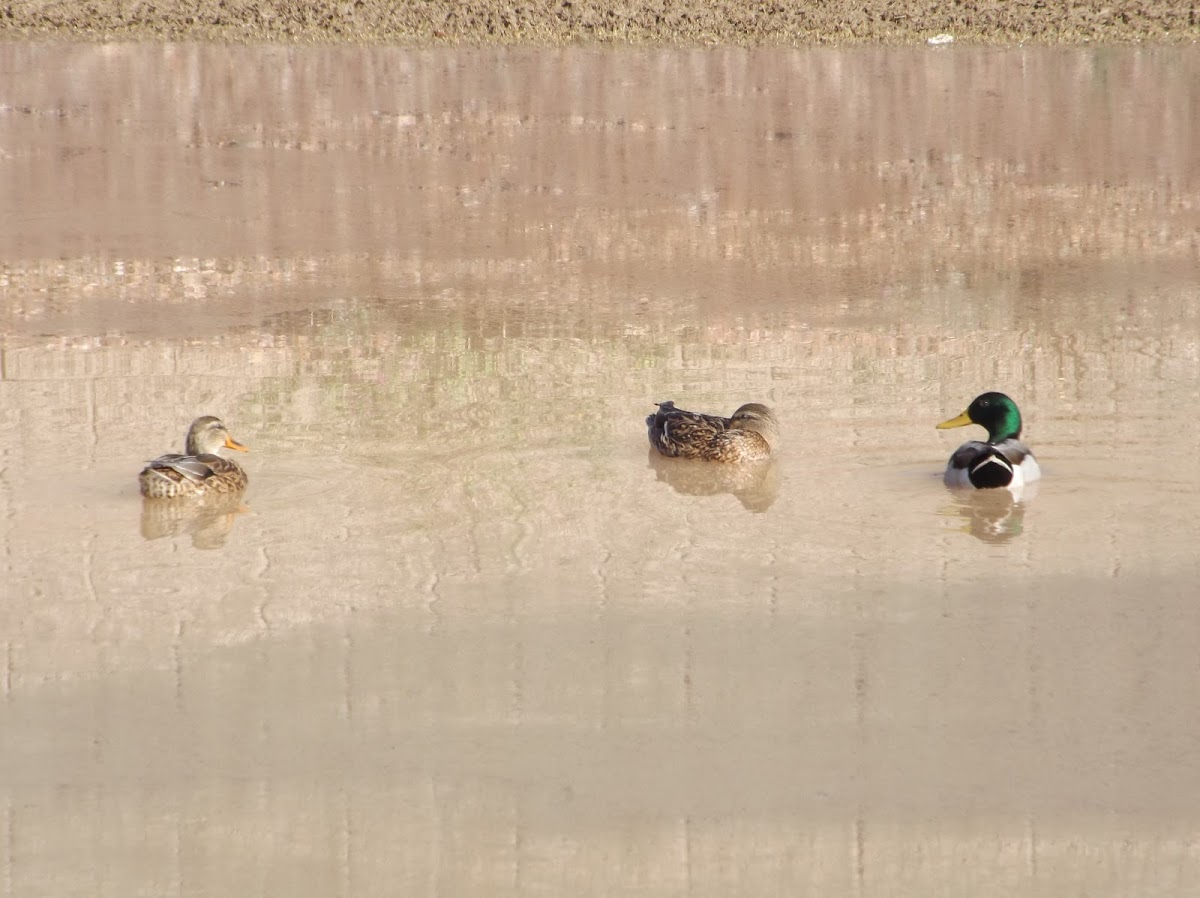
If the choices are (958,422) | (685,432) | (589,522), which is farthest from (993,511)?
(589,522)

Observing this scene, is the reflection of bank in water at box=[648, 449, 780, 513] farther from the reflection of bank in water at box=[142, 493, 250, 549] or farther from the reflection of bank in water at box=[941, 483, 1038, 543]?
the reflection of bank in water at box=[142, 493, 250, 549]

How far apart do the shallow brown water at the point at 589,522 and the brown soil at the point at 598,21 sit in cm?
304

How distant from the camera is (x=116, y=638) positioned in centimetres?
642

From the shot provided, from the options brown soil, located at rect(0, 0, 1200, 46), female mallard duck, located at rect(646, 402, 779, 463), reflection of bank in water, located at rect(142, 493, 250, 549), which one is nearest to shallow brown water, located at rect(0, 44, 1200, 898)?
reflection of bank in water, located at rect(142, 493, 250, 549)

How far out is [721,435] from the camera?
8.51 meters

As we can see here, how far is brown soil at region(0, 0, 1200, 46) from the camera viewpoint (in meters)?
19.0

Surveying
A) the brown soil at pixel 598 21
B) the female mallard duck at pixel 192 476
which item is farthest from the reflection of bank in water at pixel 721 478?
the brown soil at pixel 598 21

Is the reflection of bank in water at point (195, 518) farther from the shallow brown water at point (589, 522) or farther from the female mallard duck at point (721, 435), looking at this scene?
the female mallard duck at point (721, 435)

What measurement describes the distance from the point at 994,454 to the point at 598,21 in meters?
12.4

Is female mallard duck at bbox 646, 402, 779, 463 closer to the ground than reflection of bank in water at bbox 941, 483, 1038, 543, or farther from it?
farther from it

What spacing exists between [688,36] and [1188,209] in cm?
680

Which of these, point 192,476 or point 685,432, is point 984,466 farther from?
point 192,476

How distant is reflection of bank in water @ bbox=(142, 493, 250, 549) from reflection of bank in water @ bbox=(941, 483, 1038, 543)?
312 centimetres

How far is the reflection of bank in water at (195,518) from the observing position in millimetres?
7652
